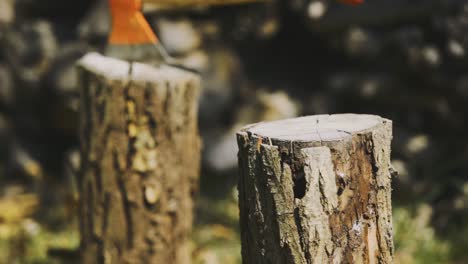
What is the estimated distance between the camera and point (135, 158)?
10.5 feet

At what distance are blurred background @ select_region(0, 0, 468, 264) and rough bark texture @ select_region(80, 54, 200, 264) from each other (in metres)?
0.86

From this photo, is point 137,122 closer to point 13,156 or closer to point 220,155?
point 220,155

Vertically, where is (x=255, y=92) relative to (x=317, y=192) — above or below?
above

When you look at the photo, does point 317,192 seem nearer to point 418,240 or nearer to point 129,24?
point 129,24

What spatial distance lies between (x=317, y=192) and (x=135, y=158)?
1252 mm

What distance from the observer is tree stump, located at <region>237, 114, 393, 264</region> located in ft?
6.98

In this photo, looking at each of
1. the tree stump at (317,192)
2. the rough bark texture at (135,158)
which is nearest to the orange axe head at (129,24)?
the rough bark texture at (135,158)

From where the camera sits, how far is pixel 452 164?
14.8 ft

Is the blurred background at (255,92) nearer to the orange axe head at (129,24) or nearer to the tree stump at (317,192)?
the orange axe head at (129,24)

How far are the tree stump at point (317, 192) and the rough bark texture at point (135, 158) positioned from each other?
1016 mm

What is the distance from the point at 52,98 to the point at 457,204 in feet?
8.69

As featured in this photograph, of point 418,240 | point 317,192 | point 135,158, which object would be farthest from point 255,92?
point 317,192

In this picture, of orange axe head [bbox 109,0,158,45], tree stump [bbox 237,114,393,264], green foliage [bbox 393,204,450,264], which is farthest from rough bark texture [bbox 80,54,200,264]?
green foliage [bbox 393,204,450,264]

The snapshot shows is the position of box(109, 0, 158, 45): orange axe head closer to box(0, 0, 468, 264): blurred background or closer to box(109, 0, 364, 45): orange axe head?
box(109, 0, 364, 45): orange axe head
